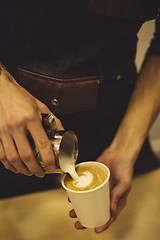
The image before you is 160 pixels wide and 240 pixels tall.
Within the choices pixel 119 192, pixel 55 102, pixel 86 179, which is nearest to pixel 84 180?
pixel 86 179

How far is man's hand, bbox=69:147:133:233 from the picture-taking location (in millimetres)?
633

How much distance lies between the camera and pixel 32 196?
0.78 metres

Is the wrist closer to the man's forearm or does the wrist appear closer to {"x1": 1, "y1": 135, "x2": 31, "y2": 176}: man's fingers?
the man's forearm

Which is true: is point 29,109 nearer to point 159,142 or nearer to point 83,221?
point 83,221

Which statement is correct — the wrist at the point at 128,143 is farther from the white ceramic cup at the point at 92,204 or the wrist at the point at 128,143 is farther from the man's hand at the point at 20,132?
the man's hand at the point at 20,132

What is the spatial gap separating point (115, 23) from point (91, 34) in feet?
0.28

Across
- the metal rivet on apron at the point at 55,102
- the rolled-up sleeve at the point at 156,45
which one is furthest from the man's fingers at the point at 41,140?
the rolled-up sleeve at the point at 156,45

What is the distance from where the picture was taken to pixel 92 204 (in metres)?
0.51

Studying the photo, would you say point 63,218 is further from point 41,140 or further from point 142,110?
point 142,110

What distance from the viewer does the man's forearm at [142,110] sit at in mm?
810

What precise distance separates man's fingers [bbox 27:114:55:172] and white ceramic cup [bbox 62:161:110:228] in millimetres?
87

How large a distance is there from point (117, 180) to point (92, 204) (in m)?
0.21

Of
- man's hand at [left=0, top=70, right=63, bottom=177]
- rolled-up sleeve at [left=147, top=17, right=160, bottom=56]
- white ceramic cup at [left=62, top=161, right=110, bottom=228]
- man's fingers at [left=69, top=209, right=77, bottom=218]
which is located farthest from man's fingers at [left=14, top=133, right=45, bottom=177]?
rolled-up sleeve at [left=147, top=17, right=160, bottom=56]

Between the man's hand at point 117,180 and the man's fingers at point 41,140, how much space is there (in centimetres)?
26
